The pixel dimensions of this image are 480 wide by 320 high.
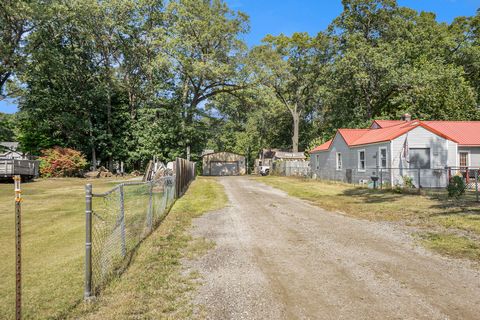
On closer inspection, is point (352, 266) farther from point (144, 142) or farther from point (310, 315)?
point (144, 142)

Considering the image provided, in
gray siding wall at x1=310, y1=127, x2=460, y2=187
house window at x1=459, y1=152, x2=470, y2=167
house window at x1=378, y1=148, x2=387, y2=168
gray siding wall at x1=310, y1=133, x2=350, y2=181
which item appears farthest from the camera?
gray siding wall at x1=310, y1=133, x2=350, y2=181

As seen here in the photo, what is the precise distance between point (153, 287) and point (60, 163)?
1301 inches

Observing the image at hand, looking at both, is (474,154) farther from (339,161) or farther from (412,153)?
(339,161)

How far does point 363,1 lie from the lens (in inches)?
1721

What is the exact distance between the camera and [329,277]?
5676mm

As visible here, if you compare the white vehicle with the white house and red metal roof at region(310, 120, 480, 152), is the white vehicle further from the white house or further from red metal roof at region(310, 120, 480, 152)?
the white house

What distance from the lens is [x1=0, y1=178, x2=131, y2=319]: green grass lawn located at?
15.4ft

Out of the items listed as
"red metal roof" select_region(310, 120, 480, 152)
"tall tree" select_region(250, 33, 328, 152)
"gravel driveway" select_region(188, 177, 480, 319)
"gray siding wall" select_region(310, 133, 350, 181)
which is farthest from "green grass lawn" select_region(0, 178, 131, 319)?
"tall tree" select_region(250, 33, 328, 152)

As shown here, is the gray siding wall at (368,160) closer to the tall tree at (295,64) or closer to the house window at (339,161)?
the house window at (339,161)

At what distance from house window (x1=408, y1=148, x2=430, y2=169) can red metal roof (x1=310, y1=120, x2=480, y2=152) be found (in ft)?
4.36

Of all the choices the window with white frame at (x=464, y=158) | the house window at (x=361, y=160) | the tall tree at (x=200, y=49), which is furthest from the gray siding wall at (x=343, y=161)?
the tall tree at (x=200, y=49)

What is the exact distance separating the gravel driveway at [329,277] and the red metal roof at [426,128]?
49.6 ft

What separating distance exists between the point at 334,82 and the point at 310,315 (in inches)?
1622

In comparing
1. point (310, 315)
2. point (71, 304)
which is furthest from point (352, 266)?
point (71, 304)
